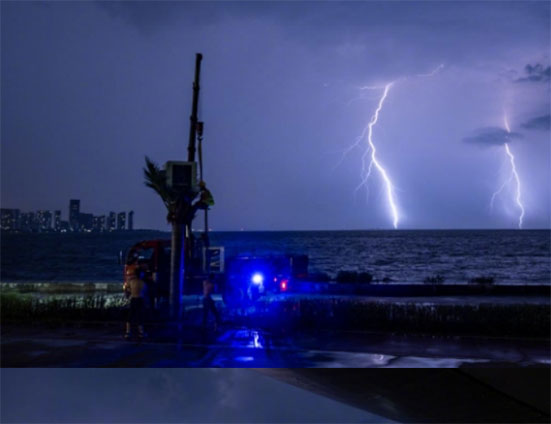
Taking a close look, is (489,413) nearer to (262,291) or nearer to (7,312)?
(262,291)

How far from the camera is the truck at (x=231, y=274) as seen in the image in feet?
63.4

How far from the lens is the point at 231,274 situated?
771 inches

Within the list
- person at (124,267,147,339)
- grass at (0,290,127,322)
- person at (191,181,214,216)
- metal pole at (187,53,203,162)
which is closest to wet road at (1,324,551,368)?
person at (124,267,147,339)

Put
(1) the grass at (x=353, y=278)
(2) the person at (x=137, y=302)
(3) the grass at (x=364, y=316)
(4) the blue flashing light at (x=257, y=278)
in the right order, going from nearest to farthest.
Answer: (3) the grass at (x=364, y=316), (2) the person at (x=137, y=302), (4) the blue flashing light at (x=257, y=278), (1) the grass at (x=353, y=278)

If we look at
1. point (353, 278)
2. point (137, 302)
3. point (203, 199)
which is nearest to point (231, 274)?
point (203, 199)

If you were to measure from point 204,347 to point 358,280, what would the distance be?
22343 mm

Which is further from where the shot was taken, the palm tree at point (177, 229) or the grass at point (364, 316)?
the palm tree at point (177, 229)

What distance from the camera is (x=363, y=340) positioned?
44.8ft

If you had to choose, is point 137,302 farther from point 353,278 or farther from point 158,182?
point 353,278

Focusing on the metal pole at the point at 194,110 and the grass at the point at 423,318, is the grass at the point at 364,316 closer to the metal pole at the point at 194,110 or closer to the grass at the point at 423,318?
the grass at the point at 423,318

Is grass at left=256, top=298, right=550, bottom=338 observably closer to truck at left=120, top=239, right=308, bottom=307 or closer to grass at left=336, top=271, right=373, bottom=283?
truck at left=120, top=239, right=308, bottom=307

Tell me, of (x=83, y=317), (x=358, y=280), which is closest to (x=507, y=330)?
(x=83, y=317)

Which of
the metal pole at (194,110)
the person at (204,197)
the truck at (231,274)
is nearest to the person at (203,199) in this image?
the person at (204,197)

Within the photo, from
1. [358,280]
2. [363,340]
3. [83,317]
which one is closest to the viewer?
[363,340]
